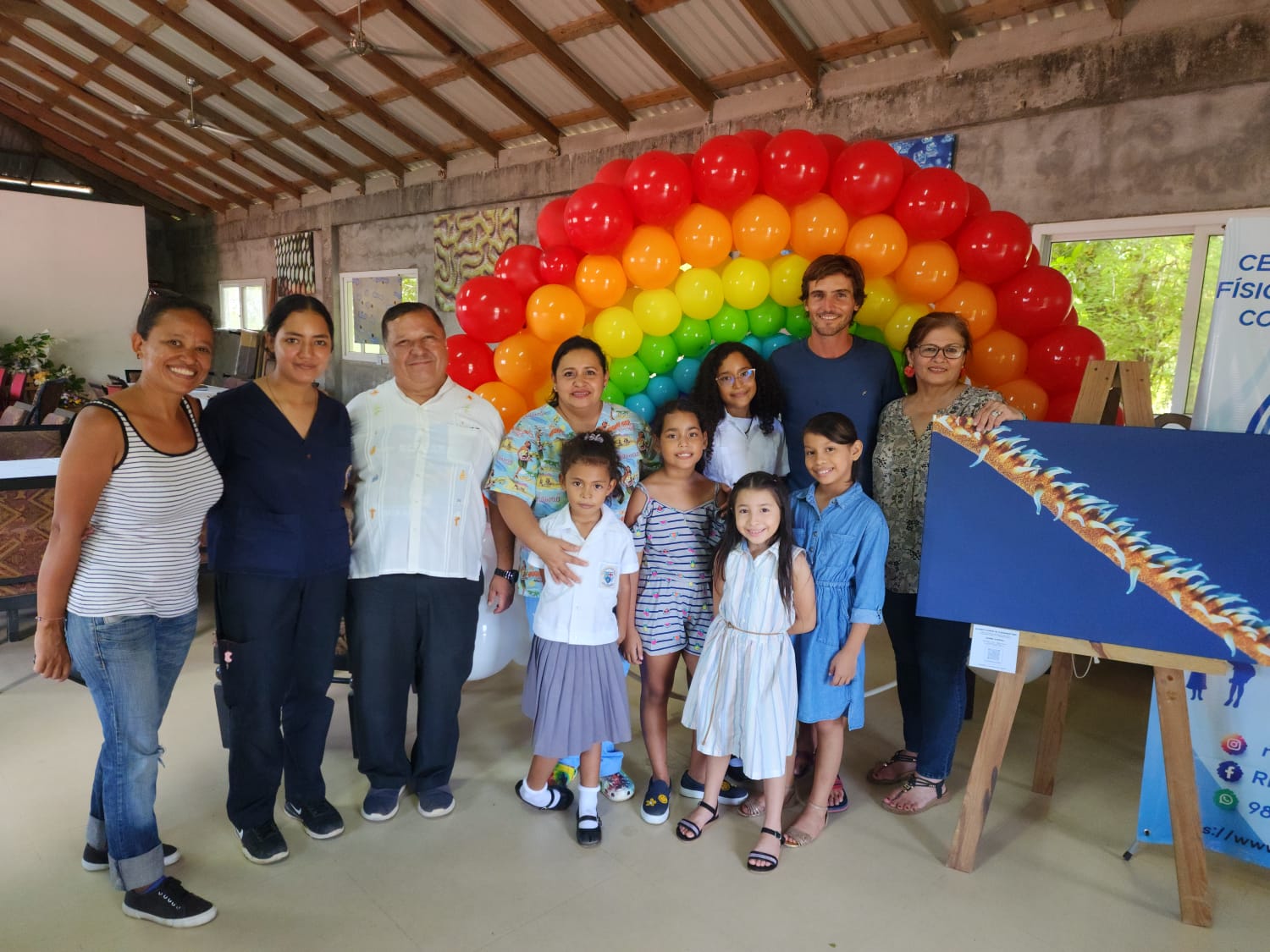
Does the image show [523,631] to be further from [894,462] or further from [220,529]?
[894,462]

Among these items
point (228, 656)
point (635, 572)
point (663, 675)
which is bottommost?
point (663, 675)

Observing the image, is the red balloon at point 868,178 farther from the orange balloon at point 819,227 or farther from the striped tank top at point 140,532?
the striped tank top at point 140,532

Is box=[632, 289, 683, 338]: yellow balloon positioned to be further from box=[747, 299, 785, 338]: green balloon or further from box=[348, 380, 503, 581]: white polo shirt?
box=[348, 380, 503, 581]: white polo shirt

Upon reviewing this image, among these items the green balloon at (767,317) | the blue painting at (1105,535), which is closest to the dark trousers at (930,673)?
the blue painting at (1105,535)

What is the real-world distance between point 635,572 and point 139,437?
125 centimetres

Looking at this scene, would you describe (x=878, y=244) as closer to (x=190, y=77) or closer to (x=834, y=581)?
(x=834, y=581)

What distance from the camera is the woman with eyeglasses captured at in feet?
7.31

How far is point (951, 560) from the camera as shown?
2.04 m

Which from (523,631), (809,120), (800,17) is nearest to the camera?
(523,631)

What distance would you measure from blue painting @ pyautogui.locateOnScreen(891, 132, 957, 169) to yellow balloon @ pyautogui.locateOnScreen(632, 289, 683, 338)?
10.4 feet

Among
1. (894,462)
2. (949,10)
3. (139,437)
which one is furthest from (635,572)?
(949,10)

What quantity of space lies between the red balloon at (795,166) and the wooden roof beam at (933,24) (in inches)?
108

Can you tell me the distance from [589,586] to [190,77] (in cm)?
946

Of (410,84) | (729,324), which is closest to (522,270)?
(729,324)
